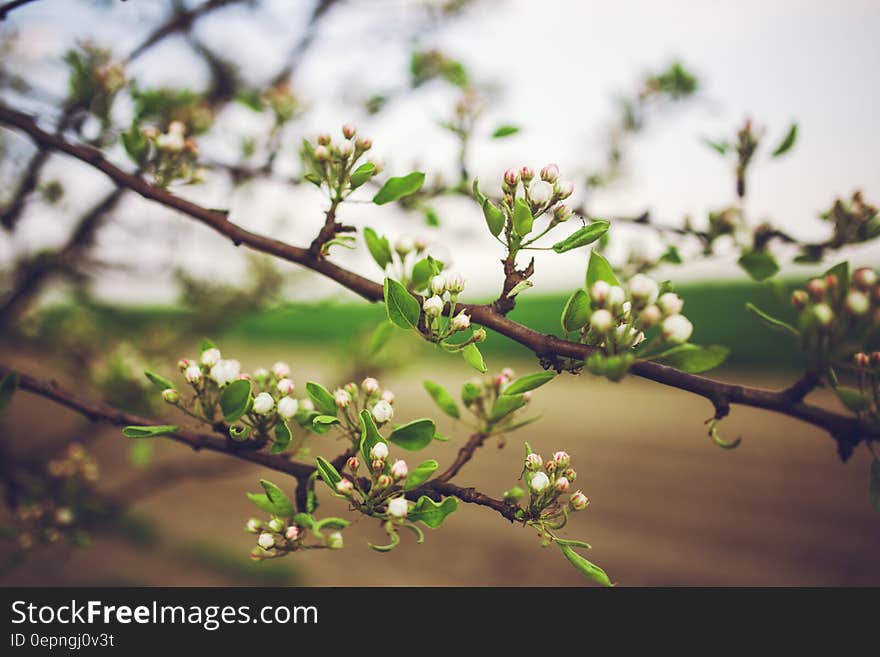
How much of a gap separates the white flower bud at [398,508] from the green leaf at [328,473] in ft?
0.30

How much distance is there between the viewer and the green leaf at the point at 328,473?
826mm

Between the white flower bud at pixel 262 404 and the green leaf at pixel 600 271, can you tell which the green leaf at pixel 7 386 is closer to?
the white flower bud at pixel 262 404

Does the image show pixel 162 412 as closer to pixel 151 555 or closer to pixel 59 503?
pixel 59 503

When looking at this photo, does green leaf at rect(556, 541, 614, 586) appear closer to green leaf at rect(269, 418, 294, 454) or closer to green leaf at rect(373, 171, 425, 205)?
green leaf at rect(269, 418, 294, 454)

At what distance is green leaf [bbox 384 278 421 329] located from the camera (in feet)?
2.70

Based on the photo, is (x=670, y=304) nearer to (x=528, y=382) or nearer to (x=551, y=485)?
(x=528, y=382)

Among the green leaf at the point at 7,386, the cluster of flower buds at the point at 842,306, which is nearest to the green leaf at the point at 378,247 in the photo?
the cluster of flower buds at the point at 842,306

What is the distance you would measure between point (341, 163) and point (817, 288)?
75 cm

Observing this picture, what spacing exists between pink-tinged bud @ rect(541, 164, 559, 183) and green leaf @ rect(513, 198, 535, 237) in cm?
12

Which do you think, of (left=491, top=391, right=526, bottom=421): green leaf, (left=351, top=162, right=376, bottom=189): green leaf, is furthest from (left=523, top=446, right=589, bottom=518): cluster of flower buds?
(left=351, top=162, right=376, bottom=189): green leaf

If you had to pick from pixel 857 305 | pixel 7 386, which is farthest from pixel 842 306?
pixel 7 386

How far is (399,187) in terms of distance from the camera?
990 millimetres

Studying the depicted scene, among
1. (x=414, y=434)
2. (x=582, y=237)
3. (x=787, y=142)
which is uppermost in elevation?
(x=787, y=142)
